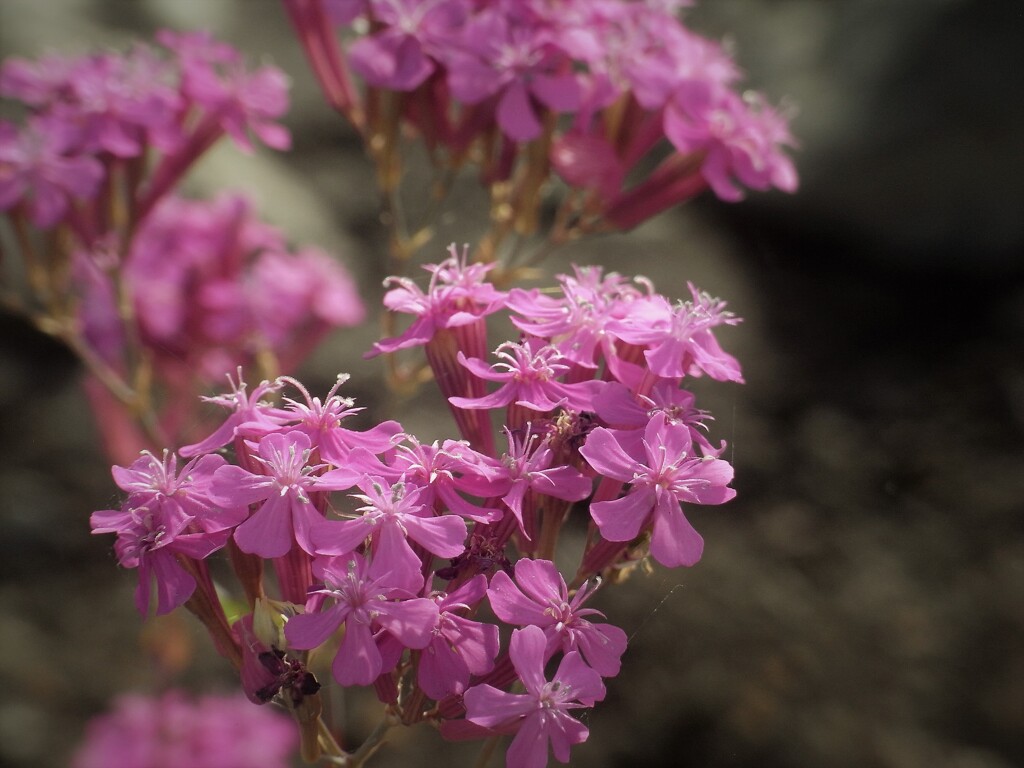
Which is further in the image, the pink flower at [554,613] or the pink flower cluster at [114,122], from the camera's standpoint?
the pink flower cluster at [114,122]

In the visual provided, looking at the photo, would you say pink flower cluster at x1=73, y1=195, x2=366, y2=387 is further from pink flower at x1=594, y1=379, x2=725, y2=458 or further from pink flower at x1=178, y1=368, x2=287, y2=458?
pink flower at x1=594, y1=379, x2=725, y2=458

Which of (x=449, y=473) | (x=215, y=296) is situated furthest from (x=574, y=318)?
(x=215, y=296)

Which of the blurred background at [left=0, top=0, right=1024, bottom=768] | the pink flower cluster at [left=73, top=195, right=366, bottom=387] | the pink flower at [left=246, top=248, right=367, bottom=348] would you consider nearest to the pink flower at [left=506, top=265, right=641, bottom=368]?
the pink flower cluster at [left=73, top=195, right=366, bottom=387]

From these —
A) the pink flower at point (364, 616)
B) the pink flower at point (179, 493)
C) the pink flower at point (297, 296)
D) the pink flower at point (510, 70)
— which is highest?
the pink flower at point (510, 70)

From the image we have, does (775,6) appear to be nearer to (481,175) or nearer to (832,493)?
(832,493)

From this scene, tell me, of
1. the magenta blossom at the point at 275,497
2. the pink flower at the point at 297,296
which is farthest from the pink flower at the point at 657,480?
the pink flower at the point at 297,296

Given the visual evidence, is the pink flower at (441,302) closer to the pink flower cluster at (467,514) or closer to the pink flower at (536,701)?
the pink flower cluster at (467,514)
